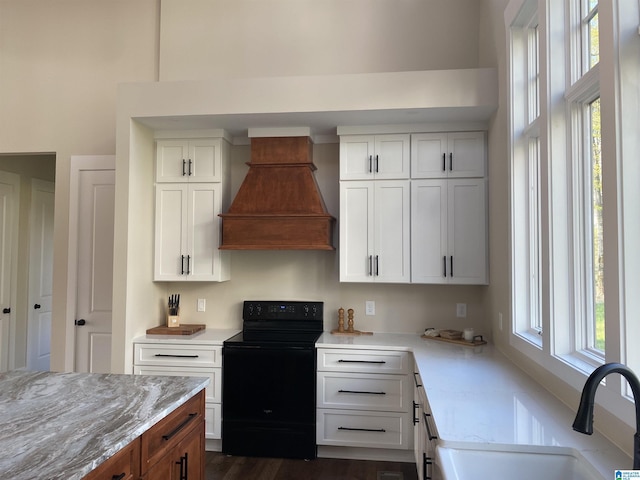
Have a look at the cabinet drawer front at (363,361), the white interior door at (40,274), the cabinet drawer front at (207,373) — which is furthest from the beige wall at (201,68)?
the white interior door at (40,274)

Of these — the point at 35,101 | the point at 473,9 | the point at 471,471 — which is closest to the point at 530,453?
the point at 471,471

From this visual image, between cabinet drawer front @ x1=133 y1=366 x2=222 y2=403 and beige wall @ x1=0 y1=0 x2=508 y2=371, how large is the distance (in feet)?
0.79

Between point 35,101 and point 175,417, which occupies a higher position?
point 35,101

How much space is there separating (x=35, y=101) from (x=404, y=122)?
132 inches

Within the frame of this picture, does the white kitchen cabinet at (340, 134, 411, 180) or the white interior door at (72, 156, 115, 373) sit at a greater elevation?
the white kitchen cabinet at (340, 134, 411, 180)

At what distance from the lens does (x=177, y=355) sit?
133 inches

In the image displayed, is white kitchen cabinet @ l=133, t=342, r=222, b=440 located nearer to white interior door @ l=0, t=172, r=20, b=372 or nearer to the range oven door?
the range oven door

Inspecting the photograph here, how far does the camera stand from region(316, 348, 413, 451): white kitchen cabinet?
3.15 m

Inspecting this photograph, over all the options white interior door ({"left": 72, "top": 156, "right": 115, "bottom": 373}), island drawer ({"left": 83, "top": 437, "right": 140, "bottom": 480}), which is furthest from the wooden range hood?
island drawer ({"left": 83, "top": 437, "right": 140, "bottom": 480})

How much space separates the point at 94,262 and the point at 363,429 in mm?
2672

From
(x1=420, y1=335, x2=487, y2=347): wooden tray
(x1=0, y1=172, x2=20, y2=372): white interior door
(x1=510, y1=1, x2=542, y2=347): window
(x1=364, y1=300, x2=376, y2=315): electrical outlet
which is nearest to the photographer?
(x1=510, y1=1, x2=542, y2=347): window

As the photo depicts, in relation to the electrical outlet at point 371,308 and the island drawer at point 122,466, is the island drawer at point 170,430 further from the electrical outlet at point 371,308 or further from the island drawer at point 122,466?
the electrical outlet at point 371,308

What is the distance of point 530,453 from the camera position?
146 centimetres

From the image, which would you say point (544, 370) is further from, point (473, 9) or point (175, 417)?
point (473, 9)
